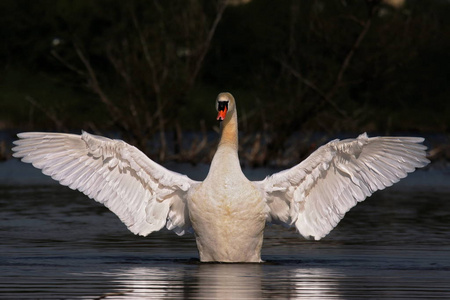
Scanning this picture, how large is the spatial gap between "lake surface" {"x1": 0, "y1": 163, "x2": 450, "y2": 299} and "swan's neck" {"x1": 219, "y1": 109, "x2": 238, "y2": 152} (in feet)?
4.52

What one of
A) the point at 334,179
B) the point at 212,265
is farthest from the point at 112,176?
the point at 334,179

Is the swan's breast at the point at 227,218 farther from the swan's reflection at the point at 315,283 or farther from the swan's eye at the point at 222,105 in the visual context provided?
the swan's eye at the point at 222,105

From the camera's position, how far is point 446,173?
29734 mm

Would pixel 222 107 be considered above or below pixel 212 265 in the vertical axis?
above

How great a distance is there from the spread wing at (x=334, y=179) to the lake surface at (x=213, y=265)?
1.74 ft

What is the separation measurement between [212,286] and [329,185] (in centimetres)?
274

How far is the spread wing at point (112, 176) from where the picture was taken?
1254cm

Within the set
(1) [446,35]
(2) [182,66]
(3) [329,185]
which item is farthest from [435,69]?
(3) [329,185]

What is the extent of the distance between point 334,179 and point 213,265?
1690 millimetres

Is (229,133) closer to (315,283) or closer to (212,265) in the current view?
(212,265)

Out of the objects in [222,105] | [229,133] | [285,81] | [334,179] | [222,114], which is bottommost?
[334,179]

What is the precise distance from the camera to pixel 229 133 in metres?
12.6

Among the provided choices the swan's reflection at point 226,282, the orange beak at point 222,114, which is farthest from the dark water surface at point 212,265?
the orange beak at point 222,114

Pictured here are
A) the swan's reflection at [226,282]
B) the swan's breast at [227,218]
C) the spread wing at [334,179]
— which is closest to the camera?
the swan's reflection at [226,282]
